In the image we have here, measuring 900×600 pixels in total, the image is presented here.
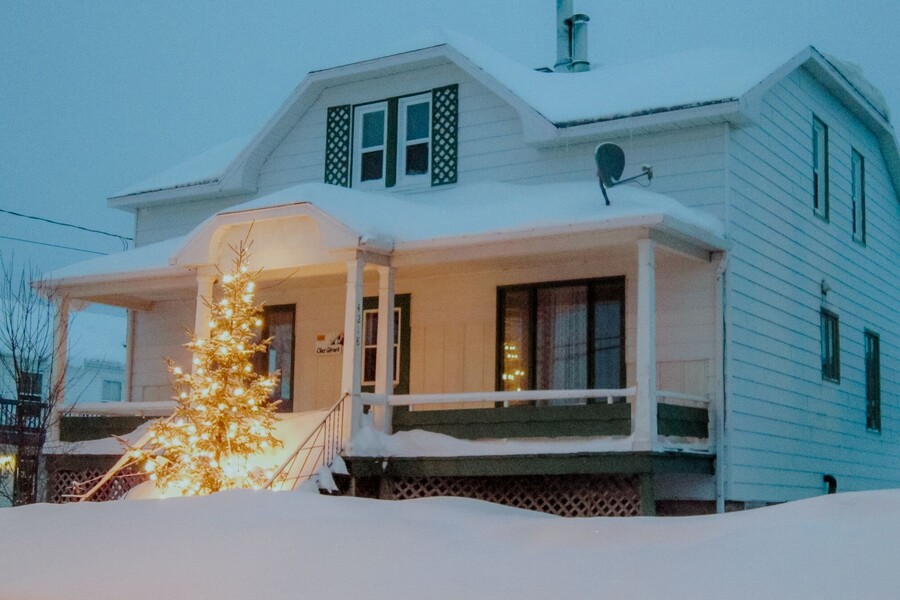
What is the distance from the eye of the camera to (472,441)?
15727 millimetres

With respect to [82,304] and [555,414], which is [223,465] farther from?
[82,304]

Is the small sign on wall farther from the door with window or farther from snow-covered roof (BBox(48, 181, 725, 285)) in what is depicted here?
snow-covered roof (BBox(48, 181, 725, 285))

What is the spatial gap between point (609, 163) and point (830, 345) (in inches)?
239

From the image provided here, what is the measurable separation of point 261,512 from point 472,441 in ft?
16.9

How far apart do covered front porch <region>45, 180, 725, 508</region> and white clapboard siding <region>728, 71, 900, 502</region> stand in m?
0.93

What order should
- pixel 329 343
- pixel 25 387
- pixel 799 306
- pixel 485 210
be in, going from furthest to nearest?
1. pixel 25 387
2. pixel 329 343
3. pixel 799 306
4. pixel 485 210

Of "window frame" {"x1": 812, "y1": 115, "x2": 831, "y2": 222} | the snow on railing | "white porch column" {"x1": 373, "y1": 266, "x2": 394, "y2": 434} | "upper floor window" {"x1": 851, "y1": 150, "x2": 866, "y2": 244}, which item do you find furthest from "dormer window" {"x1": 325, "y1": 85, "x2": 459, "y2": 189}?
"upper floor window" {"x1": 851, "y1": 150, "x2": 866, "y2": 244}

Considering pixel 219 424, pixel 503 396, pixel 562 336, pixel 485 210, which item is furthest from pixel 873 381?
pixel 219 424

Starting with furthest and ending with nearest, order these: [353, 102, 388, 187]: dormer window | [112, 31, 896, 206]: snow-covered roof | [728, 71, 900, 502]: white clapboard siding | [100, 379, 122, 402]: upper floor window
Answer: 1. [100, 379, 122, 402]: upper floor window
2. [353, 102, 388, 187]: dormer window
3. [112, 31, 896, 206]: snow-covered roof
4. [728, 71, 900, 502]: white clapboard siding

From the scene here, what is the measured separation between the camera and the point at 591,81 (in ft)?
63.8

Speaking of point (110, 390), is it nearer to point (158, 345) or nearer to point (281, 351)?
point (158, 345)

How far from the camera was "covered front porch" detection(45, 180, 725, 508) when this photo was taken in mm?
14805

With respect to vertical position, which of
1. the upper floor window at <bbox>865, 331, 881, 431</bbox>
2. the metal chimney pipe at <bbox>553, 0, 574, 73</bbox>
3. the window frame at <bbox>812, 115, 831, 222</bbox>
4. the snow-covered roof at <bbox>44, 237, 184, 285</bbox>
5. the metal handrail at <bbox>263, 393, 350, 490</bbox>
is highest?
the metal chimney pipe at <bbox>553, 0, 574, 73</bbox>

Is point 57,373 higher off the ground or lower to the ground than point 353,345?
lower
